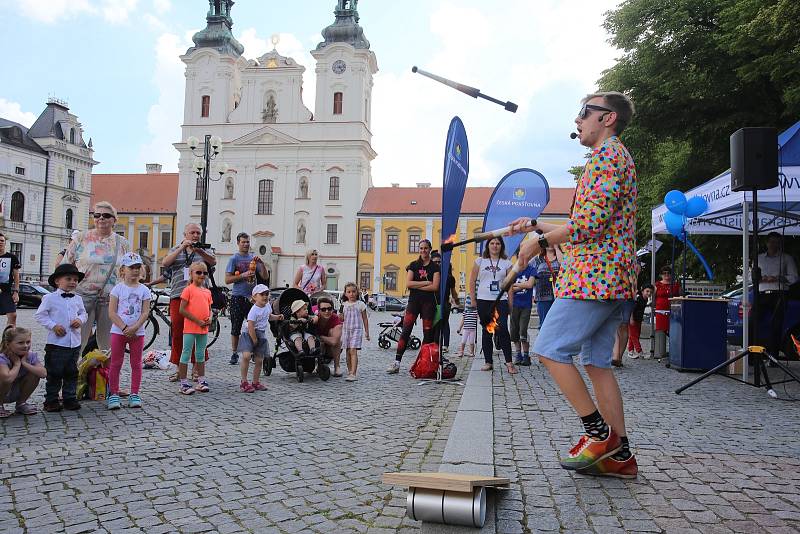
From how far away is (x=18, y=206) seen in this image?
58.5 metres

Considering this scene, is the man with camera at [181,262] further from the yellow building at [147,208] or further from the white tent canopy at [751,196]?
the yellow building at [147,208]

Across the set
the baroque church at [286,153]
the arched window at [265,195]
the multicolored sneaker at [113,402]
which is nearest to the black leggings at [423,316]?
the multicolored sneaker at [113,402]

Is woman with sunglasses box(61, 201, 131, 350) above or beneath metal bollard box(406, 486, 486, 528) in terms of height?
above

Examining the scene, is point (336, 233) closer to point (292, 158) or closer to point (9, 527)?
point (292, 158)

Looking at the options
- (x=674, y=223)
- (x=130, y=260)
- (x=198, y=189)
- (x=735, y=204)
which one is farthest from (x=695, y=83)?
(x=198, y=189)

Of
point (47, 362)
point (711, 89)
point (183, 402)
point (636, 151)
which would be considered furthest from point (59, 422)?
point (636, 151)

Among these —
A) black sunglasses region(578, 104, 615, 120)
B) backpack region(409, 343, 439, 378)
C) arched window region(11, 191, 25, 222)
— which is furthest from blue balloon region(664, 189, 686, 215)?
arched window region(11, 191, 25, 222)

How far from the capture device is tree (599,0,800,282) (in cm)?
1623

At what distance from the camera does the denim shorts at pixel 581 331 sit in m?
3.75

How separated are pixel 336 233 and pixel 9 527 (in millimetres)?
60865

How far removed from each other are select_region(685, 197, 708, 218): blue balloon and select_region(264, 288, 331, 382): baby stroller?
238 inches

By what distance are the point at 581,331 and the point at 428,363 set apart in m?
4.77

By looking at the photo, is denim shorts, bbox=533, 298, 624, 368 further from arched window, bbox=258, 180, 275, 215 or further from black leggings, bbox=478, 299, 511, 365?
arched window, bbox=258, 180, 275, 215

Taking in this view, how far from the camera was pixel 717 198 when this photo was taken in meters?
9.65
